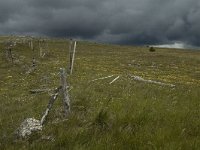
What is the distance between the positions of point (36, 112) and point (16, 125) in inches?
76.4

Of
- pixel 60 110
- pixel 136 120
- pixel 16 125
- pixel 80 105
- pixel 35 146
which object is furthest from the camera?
pixel 80 105

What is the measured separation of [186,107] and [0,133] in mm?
6255

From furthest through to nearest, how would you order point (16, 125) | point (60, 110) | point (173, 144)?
point (60, 110), point (16, 125), point (173, 144)

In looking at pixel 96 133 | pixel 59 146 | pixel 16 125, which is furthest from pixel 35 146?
pixel 16 125

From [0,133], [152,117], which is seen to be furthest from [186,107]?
[0,133]

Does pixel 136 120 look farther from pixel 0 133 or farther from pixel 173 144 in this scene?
pixel 0 133

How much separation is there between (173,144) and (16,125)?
5644 mm

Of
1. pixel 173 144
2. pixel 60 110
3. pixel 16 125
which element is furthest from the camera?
pixel 60 110

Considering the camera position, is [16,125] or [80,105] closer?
[16,125]

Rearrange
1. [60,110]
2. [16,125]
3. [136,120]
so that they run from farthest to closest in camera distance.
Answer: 1. [60,110]
2. [16,125]
3. [136,120]

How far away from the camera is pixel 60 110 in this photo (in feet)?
47.5

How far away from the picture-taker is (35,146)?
35.4 feet

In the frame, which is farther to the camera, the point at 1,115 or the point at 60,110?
the point at 1,115

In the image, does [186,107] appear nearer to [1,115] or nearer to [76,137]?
[76,137]
